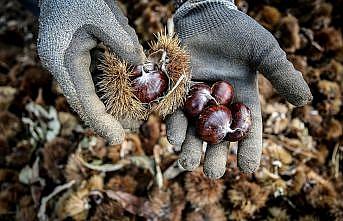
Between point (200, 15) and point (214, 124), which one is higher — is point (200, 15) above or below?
above

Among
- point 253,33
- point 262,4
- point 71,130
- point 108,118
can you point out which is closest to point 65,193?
point 71,130

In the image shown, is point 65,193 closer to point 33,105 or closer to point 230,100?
point 33,105

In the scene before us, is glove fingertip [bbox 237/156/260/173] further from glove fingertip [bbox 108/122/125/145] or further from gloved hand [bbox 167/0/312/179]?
glove fingertip [bbox 108/122/125/145]

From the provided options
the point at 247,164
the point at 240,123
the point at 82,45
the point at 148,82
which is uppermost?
the point at 82,45

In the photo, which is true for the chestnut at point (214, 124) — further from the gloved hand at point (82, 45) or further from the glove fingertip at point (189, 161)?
the gloved hand at point (82, 45)

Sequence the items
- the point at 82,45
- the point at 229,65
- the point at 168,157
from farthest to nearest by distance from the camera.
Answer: the point at 168,157, the point at 229,65, the point at 82,45

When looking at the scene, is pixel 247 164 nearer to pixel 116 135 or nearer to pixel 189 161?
pixel 189 161

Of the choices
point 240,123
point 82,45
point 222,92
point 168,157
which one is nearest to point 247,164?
point 240,123
